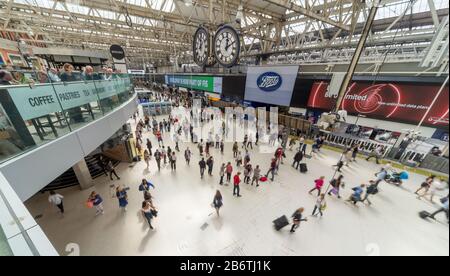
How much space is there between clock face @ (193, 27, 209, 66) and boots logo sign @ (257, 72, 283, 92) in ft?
13.7

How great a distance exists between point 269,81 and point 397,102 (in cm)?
760

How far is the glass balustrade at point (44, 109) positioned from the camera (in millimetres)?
3139

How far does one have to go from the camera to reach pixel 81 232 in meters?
5.07

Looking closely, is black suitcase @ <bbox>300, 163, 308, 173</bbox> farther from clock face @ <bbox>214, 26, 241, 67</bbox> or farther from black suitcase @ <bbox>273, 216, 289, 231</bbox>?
clock face @ <bbox>214, 26, 241, 67</bbox>

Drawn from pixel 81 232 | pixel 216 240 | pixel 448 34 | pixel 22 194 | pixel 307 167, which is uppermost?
pixel 448 34

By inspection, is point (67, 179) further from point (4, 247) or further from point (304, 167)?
point (304, 167)

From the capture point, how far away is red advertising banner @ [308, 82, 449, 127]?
83cm

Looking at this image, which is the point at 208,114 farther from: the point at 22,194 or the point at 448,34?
the point at 448,34

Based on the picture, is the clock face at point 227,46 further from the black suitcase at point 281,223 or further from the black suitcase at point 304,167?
the black suitcase at point 304,167

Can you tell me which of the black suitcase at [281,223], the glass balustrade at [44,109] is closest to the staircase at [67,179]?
the glass balustrade at [44,109]

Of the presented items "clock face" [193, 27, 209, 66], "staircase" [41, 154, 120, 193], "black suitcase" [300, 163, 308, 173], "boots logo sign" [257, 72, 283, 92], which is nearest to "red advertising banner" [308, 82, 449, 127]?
"clock face" [193, 27, 209, 66]
